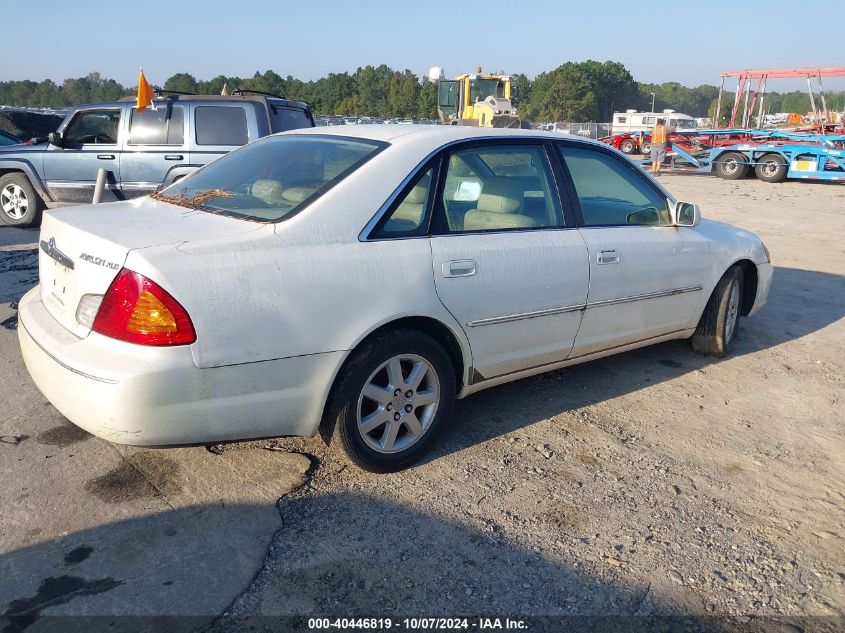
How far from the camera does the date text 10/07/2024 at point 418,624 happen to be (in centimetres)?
240

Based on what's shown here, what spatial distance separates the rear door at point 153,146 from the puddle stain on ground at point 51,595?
7.23 metres

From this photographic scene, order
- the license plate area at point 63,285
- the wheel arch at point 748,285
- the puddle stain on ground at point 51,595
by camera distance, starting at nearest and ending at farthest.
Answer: the puddle stain on ground at point 51,595
the license plate area at point 63,285
the wheel arch at point 748,285

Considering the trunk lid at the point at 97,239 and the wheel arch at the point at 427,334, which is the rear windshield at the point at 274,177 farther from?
the wheel arch at the point at 427,334

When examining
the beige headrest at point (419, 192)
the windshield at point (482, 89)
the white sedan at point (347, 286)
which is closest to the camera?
the white sedan at point (347, 286)

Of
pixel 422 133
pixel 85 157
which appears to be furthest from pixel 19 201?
pixel 422 133

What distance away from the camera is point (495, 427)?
13.0 ft

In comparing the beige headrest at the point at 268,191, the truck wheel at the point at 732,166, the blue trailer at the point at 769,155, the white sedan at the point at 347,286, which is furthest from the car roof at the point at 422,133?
the truck wheel at the point at 732,166

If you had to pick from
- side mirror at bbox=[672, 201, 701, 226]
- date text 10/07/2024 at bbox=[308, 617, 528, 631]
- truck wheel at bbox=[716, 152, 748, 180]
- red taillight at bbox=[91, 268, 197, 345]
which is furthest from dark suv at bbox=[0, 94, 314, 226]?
truck wheel at bbox=[716, 152, 748, 180]

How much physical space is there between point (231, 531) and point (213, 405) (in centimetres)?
53

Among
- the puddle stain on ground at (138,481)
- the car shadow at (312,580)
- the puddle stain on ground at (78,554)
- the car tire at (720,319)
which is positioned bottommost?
the car shadow at (312,580)

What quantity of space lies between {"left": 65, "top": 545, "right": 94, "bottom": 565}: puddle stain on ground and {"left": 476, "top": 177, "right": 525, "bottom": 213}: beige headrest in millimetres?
2359

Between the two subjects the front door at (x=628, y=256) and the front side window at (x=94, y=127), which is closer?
the front door at (x=628, y=256)

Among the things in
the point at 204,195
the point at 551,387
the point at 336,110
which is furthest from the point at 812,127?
the point at 336,110

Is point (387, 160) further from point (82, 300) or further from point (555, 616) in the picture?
point (555, 616)
